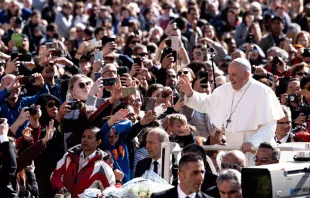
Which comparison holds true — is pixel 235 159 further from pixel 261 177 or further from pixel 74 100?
pixel 74 100

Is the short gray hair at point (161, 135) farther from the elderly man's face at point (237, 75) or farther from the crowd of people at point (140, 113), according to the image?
the elderly man's face at point (237, 75)

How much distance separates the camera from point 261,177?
994 centimetres

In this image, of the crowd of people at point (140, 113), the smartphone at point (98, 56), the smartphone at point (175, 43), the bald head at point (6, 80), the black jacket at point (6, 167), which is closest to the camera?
the black jacket at point (6, 167)

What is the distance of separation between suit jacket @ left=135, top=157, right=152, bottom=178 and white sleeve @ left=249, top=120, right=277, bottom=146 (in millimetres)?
1232

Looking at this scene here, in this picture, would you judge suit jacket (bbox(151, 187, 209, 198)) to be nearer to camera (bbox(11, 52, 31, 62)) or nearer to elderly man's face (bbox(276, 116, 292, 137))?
elderly man's face (bbox(276, 116, 292, 137))

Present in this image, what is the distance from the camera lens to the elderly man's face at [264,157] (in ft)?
37.8

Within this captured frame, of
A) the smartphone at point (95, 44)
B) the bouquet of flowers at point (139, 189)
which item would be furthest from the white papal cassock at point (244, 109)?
the smartphone at point (95, 44)

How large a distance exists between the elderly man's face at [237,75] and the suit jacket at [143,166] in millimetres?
1569

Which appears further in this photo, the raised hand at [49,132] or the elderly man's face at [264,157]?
the raised hand at [49,132]

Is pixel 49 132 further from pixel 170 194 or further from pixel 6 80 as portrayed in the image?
pixel 170 194

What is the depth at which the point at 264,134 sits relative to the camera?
13266 mm

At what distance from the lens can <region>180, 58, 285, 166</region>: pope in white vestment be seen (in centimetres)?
1348

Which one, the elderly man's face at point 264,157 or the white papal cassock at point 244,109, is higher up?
the white papal cassock at point 244,109

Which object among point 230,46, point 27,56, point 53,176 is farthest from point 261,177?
point 230,46
